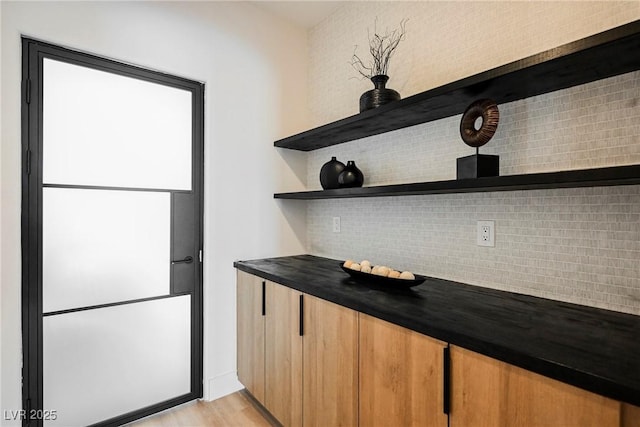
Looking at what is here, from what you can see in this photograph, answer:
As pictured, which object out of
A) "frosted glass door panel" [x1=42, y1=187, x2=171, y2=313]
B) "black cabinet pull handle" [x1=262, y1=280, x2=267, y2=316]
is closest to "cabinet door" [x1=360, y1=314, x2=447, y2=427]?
"black cabinet pull handle" [x1=262, y1=280, x2=267, y2=316]

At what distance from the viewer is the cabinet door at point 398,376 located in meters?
1.09

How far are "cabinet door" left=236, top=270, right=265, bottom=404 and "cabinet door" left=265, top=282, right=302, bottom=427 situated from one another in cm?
8

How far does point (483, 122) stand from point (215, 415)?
2306 mm

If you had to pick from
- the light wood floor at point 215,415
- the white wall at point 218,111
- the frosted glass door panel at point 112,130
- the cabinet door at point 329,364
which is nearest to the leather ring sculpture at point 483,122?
the cabinet door at point 329,364

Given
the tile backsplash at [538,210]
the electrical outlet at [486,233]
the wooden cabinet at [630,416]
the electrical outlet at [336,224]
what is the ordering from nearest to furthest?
the wooden cabinet at [630,416] < the tile backsplash at [538,210] < the electrical outlet at [486,233] < the electrical outlet at [336,224]

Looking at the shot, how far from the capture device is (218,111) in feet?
7.70

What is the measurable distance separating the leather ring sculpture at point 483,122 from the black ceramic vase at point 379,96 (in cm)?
53

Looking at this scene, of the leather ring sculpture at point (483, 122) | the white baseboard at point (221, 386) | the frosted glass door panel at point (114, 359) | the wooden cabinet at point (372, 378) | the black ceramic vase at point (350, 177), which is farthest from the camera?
the white baseboard at point (221, 386)

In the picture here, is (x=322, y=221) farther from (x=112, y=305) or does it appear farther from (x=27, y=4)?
(x=27, y=4)

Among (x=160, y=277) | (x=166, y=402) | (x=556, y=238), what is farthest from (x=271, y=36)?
(x=166, y=402)

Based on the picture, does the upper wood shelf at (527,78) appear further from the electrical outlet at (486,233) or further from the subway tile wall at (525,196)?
the electrical outlet at (486,233)

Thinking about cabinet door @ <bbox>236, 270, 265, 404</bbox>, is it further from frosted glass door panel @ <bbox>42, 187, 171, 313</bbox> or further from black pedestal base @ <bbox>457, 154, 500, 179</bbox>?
black pedestal base @ <bbox>457, 154, 500, 179</bbox>

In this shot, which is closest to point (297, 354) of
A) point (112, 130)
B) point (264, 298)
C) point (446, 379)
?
point (264, 298)

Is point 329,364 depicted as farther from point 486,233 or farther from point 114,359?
point 114,359
